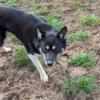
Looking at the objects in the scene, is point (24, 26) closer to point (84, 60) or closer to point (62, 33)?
point (62, 33)

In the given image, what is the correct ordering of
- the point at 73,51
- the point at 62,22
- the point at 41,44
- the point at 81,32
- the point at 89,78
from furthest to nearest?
the point at 62,22 < the point at 81,32 < the point at 73,51 < the point at 89,78 < the point at 41,44

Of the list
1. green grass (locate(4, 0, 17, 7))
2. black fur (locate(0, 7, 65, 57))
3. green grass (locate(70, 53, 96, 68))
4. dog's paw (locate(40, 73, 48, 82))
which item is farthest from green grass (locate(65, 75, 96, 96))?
→ green grass (locate(4, 0, 17, 7))

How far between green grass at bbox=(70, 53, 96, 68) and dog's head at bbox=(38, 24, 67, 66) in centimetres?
86

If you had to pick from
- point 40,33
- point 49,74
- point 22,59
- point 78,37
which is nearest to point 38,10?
point 78,37

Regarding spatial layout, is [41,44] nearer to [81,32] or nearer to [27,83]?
[27,83]

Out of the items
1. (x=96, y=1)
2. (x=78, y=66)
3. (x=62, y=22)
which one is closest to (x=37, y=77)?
(x=78, y=66)

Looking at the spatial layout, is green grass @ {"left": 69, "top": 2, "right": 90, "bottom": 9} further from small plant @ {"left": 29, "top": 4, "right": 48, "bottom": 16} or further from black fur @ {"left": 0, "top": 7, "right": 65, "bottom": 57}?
black fur @ {"left": 0, "top": 7, "right": 65, "bottom": 57}

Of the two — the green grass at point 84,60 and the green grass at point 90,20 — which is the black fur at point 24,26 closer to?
the green grass at point 84,60

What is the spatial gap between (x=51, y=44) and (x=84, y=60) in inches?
41.9

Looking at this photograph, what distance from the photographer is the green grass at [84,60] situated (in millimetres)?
5766

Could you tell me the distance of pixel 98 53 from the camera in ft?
19.9

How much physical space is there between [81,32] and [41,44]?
5.81ft

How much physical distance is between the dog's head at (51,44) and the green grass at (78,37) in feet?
4.80

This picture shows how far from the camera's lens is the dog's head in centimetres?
494
